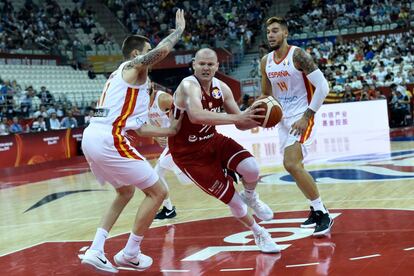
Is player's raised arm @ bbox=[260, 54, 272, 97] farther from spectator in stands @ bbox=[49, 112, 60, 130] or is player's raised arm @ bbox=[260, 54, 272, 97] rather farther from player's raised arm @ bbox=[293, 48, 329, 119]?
spectator in stands @ bbox=[49, 112, 60, 130]

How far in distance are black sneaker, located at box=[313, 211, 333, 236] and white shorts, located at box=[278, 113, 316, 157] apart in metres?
0.63

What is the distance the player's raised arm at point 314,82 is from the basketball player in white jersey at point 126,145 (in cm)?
148

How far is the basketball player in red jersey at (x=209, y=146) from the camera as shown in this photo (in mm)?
5375

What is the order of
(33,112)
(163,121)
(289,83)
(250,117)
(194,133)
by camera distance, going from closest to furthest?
(250,117), (194,133), (289,83), (163,121), (33,112)

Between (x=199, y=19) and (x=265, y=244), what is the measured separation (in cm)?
2796

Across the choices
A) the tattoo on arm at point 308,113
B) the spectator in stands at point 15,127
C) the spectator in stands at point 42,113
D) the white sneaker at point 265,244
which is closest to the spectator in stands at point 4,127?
→ the spectator in stands at point 15,127

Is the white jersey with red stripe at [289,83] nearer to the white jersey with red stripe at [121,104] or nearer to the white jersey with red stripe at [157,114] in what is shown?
the white jersey with red stripe at [157,114]

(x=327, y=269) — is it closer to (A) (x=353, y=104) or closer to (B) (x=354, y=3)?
(A) (x=353, y=104)

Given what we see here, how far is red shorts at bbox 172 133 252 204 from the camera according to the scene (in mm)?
5449

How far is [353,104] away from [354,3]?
11.5m

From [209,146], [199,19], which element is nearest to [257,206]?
[209,146]

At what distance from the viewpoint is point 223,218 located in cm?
730

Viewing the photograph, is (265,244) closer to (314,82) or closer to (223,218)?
(314,82)

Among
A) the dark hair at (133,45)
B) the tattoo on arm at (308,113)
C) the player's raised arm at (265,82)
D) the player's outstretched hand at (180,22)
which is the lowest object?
the tattoo on arm at (308,113)
